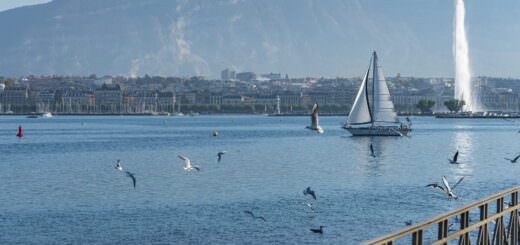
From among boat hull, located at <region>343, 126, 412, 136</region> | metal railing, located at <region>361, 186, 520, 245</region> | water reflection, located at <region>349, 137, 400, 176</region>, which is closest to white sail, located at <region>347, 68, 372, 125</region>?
boat hull, located at <region>343, 126, 412, 136</region>

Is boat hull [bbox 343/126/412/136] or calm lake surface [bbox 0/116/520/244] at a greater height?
boat hull [bbox 343/126/412/136]

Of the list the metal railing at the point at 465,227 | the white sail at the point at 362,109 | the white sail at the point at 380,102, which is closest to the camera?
the metal railing at the point at 465,227

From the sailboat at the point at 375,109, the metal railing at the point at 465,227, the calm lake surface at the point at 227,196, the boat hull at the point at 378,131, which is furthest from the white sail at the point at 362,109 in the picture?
the metal railing at the point at 465,227

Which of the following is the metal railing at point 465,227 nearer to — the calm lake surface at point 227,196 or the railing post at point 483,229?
the railing post at point 483,229

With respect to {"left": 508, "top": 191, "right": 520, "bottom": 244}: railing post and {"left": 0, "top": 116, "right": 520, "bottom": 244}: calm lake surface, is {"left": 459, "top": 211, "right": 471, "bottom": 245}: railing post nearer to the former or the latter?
{"left": 508, "top": 191, "right": 520, "bottom": 244}: railing post

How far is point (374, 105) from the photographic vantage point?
7438 cm

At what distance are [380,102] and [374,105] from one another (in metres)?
0.64

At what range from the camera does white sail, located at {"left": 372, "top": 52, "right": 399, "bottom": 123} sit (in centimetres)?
7425

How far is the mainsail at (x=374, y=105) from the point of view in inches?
2908

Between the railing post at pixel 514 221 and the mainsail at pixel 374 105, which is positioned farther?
the mainsail at pixel 374 105

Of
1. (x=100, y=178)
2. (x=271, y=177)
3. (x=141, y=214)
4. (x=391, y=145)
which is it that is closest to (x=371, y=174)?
(x=271, y=177)

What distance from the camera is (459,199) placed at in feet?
91.0

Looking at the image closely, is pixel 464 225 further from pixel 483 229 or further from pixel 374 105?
pixel 374 105

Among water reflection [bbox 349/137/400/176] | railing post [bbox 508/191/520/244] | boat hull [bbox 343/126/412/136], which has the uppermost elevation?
railing post [bbox 508/191/520/244]
